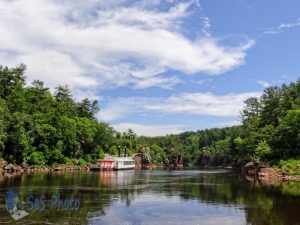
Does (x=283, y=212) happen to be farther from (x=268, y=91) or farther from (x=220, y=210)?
(x=268, y=91)

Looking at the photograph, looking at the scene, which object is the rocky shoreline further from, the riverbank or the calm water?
the riverbank

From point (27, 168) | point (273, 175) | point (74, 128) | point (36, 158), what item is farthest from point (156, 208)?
point (74, 128)

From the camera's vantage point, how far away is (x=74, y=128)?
4114 inches

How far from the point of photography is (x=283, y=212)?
3077cm

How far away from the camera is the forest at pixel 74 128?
81875 mm

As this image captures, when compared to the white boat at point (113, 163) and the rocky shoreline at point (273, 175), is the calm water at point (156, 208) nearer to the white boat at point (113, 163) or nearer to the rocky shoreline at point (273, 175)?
the rocky shoreline at point (273, 175)

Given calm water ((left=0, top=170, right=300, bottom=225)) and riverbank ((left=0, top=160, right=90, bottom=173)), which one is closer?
calm water ((left=0, top=170, right=300, bottom=225))

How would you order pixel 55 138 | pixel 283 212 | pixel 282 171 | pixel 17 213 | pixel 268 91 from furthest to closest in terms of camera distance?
1. pixel 268 91
2. pixel 55 138
3. pixel 282 171
4. pixel 283 212
5. pixel 17 213

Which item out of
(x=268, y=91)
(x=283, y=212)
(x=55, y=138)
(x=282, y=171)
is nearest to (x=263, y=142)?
(x=282, y=171)

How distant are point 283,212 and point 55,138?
74.9 meters

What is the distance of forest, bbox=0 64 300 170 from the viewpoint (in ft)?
269

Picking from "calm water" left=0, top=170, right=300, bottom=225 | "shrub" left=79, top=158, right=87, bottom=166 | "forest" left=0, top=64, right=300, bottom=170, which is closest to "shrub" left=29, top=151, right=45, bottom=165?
"forest" left=0, top=64, right=300, bottom=170

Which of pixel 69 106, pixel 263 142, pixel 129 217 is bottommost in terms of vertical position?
pixel 129 217

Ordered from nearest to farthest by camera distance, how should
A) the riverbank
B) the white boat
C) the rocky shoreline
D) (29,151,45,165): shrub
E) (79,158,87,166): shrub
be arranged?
the rocky shoreline < the riverbank < (29,151,45,165): shrub < (79,158,87,166): shrub < the white boat
